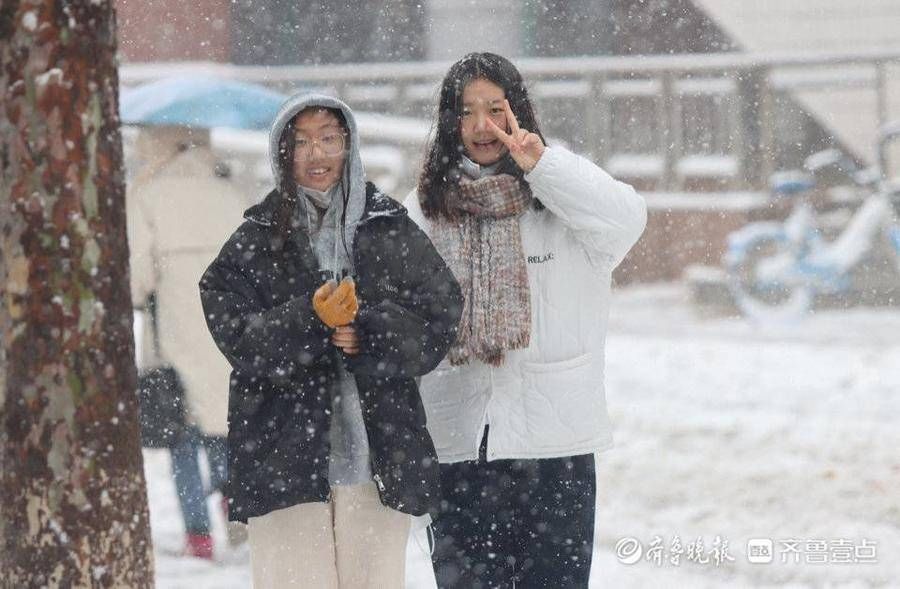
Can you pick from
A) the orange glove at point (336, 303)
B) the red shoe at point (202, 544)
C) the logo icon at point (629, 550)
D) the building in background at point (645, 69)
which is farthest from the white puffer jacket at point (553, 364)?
the building in background at point (645, 69)

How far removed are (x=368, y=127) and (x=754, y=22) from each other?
4.38 m

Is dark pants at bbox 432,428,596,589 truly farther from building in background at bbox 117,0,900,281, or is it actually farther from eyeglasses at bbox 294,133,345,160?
building in background at bbox 117,0,900,281

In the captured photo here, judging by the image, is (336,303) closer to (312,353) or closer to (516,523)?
(312,353)

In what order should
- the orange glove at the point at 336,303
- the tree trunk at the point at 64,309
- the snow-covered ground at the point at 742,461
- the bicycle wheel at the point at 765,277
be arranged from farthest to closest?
1. the bicycle wheel at the point at 765,277
2. the snow-covered ground at the point at 742,461
3. the orange glove at the point at 336,303
4. the tree trunk at the point at 64,309

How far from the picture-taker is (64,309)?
273 centimetres

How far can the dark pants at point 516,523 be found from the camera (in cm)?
342

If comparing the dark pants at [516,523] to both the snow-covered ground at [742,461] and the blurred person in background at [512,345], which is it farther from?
the snow-covered ground at [742,461]

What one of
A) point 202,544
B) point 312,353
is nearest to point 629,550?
point 202,544

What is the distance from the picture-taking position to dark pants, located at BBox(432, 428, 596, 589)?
342cm

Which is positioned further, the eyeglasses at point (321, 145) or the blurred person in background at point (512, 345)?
the blurred person in background at point (512, 345)

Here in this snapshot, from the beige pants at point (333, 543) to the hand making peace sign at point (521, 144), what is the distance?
813mm

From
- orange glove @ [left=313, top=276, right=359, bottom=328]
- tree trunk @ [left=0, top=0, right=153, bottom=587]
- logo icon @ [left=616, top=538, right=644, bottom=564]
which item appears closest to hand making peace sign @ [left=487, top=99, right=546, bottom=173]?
orange glove @ [left=313, top=276, right=359, bottom=328]

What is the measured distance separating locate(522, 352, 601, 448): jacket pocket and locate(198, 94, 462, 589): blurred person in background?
35 centimetres

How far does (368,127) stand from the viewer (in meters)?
11.6
